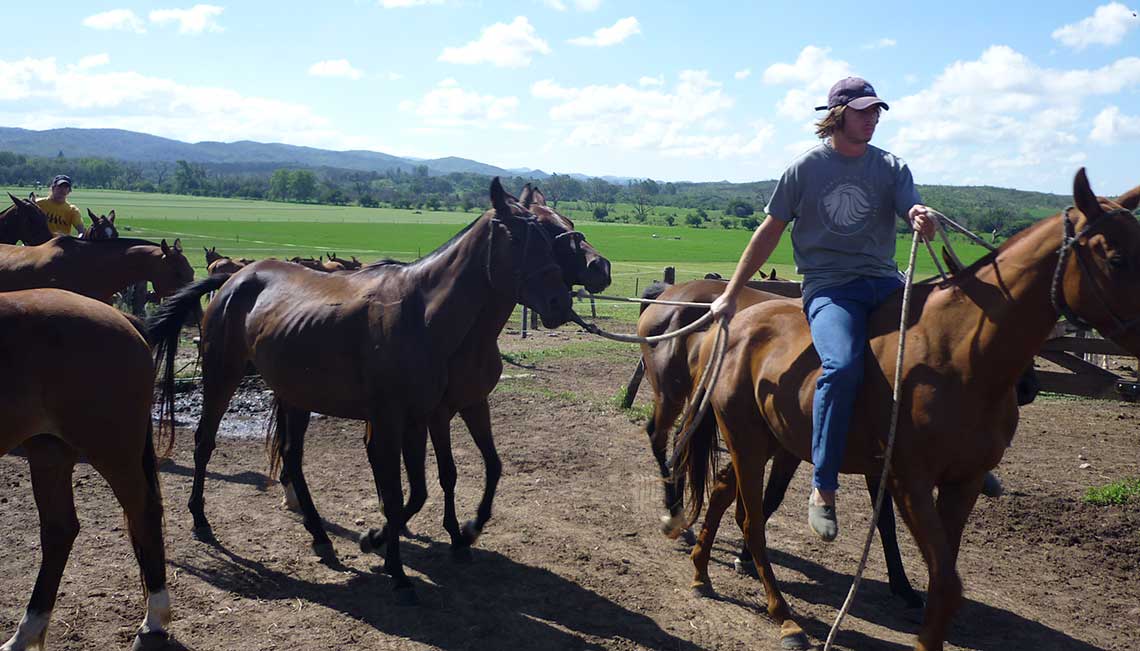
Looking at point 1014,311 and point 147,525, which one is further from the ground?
point 1014,311

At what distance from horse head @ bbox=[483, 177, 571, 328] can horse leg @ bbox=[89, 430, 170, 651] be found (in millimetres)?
2353

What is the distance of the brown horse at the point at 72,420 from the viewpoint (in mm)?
4305

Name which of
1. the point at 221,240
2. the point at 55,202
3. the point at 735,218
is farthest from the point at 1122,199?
the point at 735,218

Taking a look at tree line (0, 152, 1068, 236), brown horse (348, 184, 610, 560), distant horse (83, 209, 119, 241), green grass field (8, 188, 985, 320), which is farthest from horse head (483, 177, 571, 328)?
tree line (0, 152, 1068, 236)

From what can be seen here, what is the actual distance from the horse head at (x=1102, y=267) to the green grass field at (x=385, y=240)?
73.9ft

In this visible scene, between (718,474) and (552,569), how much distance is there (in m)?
1.36

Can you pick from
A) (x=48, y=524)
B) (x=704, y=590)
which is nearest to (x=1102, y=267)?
(x=704, y=590)

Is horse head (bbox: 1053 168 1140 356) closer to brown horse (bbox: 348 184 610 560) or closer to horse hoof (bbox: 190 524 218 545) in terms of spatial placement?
brown horse (bbox: 348 184 610 560)

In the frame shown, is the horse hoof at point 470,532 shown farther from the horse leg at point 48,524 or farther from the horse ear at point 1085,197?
the horse ear at point 1085,197

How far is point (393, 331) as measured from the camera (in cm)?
580

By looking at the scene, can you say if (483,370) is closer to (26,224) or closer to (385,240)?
(26,224)

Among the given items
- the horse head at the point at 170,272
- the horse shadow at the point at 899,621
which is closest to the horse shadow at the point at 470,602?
the horse shadow at the point at 899,621

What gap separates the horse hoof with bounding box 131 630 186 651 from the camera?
15.2 feet

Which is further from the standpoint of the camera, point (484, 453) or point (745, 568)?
point (484, 453)
